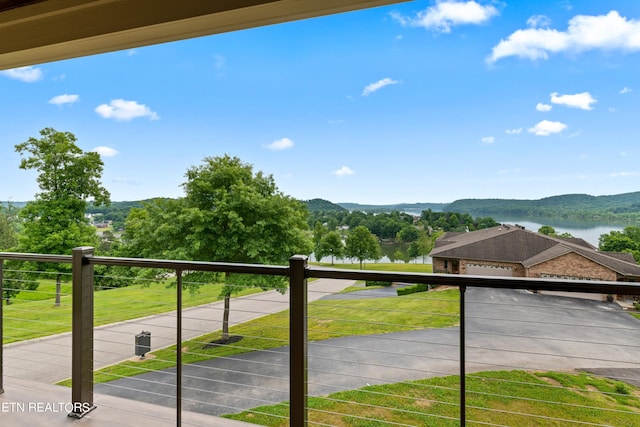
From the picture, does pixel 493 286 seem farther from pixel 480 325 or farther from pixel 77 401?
pixel 480 325

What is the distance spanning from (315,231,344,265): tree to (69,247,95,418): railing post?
1372mm

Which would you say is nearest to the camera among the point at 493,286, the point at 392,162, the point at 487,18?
the point at 493,286

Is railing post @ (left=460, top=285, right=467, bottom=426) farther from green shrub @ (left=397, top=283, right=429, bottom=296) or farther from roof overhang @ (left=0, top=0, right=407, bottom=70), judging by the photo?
green shrub @ (left=397, top=283, right=429, bottom=296)

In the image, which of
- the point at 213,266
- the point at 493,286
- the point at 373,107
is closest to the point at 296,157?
the point at 373,107

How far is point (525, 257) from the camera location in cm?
226

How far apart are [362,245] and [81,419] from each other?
6.38 feet

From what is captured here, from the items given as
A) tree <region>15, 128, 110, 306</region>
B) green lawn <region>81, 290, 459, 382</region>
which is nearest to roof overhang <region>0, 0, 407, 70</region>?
green lawn <region>81, 290, 459, 382</region>

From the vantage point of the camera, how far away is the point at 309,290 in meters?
1.40

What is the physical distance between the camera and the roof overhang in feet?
4.38

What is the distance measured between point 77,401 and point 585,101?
13.8 ft

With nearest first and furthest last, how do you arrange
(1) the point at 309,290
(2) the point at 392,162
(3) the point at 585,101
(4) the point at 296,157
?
(1) the point at 309,290 < (3) the point at 585,101 < (2) the point at 392,162 < (4) the point at 296,157

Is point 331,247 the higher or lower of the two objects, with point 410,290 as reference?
higher

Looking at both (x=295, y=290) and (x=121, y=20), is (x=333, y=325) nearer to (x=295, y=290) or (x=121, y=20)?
(x=295, y=290)

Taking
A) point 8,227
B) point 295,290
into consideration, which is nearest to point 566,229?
point 295,290
